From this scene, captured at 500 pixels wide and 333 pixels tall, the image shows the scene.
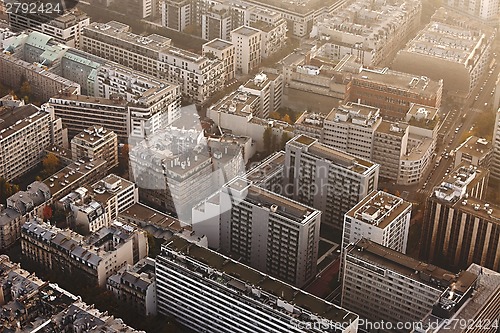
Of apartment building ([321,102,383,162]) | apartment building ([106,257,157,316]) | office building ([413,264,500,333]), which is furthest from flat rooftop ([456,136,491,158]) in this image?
apartment building ([106,257,157,316])

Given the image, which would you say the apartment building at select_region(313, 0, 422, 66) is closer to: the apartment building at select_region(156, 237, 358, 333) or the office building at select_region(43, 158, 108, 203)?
the office building at select_region(43, 158, 108, 203)

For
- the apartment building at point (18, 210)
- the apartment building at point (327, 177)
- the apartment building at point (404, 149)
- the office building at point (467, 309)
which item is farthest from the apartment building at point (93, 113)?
the office building at point (467, 309)

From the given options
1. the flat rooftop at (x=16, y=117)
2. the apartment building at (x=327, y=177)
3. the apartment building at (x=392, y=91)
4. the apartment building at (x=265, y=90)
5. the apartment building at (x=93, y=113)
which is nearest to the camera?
the apartment building at (x=327, y=177)

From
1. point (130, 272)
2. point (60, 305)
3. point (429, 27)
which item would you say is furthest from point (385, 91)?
point (60, 305)

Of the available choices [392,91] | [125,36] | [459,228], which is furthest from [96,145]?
[459,228]

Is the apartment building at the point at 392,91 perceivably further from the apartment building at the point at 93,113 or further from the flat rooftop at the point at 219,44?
the apartment building at the point at 93,113

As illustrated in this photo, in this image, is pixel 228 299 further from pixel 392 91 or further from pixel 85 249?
pixel 392 91

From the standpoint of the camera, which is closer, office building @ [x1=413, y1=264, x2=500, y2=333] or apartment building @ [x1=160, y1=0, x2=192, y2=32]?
office building @ [x1=413, y1=264, x2=500, y2=333]
